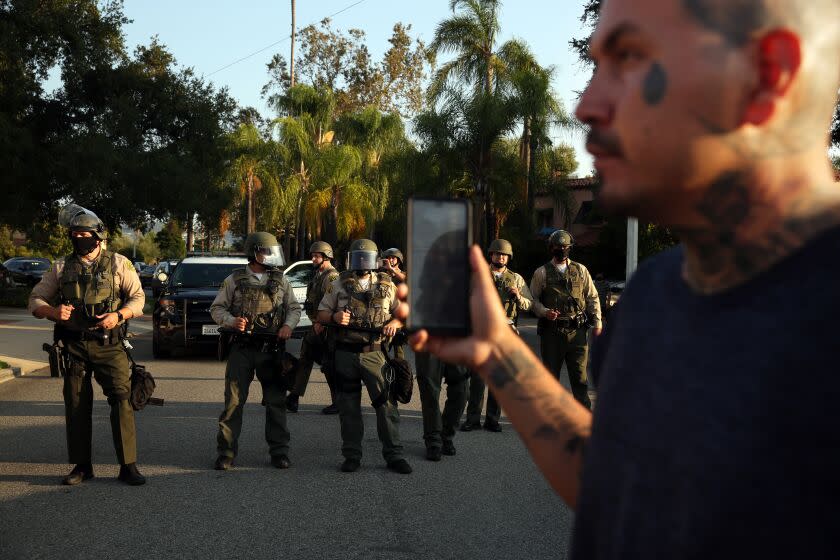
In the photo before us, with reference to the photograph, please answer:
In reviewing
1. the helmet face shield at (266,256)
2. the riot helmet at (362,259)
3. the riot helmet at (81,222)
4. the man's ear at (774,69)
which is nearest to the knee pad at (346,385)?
the riot helmet at (362,259)

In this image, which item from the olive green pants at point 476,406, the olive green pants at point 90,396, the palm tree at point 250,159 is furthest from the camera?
the palm tree at point 250,159

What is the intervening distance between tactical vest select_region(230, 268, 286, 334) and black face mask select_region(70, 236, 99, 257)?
1.51m

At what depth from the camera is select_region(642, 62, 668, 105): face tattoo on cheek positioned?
114 centimetres

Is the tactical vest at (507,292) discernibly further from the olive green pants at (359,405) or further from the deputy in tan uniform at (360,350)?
the olive green pants at (359,405)

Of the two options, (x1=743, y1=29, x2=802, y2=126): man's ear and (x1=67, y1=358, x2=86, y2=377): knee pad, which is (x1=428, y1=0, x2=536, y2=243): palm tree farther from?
(x1=743, y1=29, x2=802, y2=126): man's ear

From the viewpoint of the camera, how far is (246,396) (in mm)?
8281

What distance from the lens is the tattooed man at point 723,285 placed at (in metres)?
1.04

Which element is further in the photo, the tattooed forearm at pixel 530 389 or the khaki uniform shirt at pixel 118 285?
the khaki uniform shirt at pixel 118 285

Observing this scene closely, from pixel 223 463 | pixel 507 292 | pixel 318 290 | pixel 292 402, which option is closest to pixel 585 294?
pixel 507 292

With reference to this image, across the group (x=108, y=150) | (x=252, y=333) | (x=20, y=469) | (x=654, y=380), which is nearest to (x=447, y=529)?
(x=252, y=333)

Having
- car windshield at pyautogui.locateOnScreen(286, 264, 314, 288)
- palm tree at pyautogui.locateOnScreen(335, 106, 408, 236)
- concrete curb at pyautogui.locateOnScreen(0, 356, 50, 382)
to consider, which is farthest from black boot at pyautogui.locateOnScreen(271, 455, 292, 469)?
palm tree at pyautogui.locateOnScreen(335, 106, 408, 236)

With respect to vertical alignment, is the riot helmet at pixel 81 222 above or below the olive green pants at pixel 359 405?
above

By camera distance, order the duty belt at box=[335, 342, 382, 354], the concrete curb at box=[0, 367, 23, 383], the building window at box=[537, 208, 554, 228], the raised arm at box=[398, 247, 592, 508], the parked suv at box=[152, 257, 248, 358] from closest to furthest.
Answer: the raised arm at box=[398, 247, 592, 508], the duty belt at box=[335, 342, 382, 354], the concrete curb at box=[0, 367, 23, 383], the parked suv at box=[152, 257, 248, 358], the building window at box=[537, 208, 554, 228]

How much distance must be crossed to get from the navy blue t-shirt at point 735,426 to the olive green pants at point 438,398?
7.34 meters
